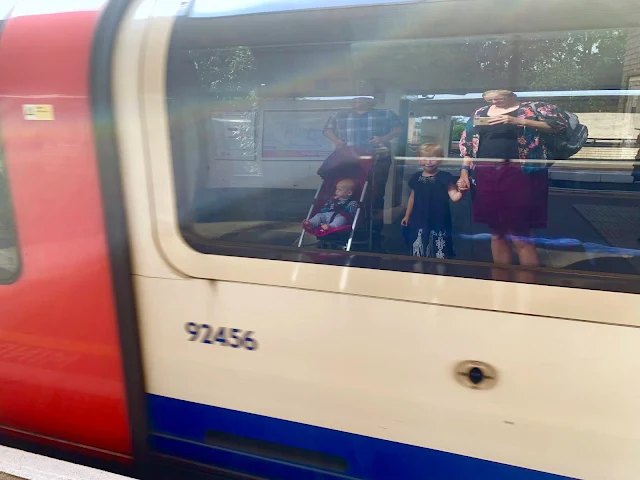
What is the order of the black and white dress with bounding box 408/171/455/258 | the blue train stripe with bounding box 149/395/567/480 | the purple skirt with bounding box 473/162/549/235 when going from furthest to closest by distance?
the black and white dress with bounding box 408/171/455/258
the purple skirt with bounding box 473/162/549/235
the blue train stripe with bounding box 149/395/567/480

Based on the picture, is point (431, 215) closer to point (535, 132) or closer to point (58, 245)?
point (535, 132)

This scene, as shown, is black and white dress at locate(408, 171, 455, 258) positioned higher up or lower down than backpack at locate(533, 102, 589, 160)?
lower down

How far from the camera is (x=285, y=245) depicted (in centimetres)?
176

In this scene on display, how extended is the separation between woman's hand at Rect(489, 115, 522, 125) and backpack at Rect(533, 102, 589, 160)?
0.58 feet

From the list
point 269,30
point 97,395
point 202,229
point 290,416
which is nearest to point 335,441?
point 290,416

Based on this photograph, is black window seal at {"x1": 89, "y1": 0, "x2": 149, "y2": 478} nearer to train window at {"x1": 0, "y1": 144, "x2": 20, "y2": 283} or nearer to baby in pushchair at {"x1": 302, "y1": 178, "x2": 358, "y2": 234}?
train window at {"x1": 0, "y1": 144, "x2": 20, "y2": 283}

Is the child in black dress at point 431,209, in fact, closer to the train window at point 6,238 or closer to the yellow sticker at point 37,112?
the yellow sticker at point 37,112

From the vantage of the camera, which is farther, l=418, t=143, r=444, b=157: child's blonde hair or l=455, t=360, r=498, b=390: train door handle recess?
l=418, t=143, r=444, b=157: child's blonde hair

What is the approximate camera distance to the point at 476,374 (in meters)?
1.54

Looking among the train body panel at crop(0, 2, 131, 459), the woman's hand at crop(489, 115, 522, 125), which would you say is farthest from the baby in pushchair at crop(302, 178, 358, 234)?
the train body panel at crop(0, 2, 131, 459)

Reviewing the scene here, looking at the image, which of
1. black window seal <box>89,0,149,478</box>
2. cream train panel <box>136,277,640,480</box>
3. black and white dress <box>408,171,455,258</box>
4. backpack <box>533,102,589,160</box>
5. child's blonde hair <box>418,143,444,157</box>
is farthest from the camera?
child's blonde hair <box>418,143,444,157</box>

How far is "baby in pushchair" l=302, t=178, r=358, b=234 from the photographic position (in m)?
2.01

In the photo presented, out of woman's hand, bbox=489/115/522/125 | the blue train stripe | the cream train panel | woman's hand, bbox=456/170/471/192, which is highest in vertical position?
woman's hand, bbox=489/115/522/125

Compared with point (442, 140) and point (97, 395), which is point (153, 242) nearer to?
point (97, 395)
